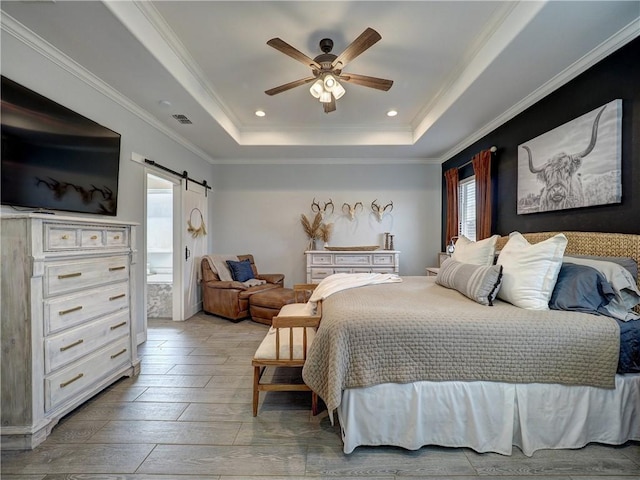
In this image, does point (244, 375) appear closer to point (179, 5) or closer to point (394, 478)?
point (394, 478)

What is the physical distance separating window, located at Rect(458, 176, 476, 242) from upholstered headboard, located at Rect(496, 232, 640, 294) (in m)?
1.83

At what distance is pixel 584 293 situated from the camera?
1656 mm

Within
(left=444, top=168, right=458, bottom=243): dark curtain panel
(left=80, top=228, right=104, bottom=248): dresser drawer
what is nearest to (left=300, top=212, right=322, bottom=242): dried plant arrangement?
(left=444, top=168, right=458, bottom=243): dark curtain panel

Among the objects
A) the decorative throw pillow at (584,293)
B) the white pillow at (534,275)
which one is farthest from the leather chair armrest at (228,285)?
the decorative throw pillow at (584,293)

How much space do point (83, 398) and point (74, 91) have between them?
2.39 meters

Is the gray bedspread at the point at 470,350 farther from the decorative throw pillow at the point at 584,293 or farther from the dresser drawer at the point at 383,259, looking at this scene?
the dresser drawer at the point at 383,259

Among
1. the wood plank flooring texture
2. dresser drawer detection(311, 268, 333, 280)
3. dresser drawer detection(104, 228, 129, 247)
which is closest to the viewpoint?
the wood plank flooring texture

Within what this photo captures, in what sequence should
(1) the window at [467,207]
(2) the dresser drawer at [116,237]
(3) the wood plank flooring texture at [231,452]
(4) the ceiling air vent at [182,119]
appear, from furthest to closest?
(1) the window at [467,207] < (4) the ceiling air vent at [182,119] < (2) the dresser drawer at [116,237] < (3) the wood plank flooring texture at [231,452]

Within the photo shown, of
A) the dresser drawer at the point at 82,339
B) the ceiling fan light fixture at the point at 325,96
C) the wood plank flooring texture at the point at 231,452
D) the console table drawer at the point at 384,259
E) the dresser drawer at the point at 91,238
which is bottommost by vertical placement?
the wood plank flooring texture at the point at 231,452

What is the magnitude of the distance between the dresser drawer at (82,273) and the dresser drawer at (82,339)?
28 cm

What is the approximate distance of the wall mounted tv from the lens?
1.75 meters

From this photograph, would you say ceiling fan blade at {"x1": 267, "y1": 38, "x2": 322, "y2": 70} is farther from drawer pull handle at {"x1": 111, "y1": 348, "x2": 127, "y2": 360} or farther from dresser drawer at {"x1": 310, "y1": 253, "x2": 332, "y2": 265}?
dresser drawer at {"x1": 310, "y1": 253, "x2": 332, "y2": 265}

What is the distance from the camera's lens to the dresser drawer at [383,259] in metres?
4.51

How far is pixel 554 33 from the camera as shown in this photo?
1.88 metres
